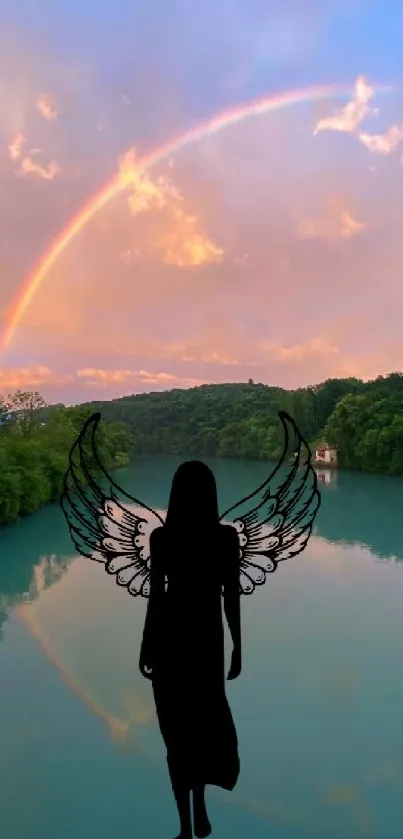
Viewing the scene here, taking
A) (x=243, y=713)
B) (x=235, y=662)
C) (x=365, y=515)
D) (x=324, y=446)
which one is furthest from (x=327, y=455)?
(x=235, y=662)

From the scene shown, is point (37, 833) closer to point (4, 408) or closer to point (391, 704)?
point (391, 704)

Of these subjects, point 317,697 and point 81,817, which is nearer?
point 81,817

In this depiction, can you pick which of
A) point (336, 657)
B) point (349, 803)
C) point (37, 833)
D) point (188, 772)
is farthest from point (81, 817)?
point (336, 657)

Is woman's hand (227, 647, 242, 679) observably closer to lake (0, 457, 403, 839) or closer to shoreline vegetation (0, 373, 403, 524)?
lake (0, 457, 403, 839)

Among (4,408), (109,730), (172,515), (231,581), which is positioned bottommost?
(109,730)

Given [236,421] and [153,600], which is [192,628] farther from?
[236,421]

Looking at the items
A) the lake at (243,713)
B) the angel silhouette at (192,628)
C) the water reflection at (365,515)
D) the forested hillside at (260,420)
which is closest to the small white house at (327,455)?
the forested hillside at (260,420)

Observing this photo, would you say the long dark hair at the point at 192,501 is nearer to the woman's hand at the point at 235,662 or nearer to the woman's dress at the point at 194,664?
the woman's dress at the point at 194,664
